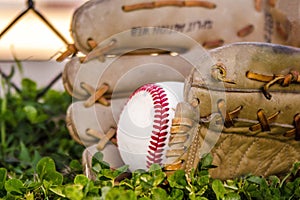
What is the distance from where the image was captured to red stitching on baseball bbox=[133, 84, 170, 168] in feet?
4.94

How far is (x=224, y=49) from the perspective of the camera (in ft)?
4.87

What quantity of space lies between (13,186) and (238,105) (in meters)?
0.47

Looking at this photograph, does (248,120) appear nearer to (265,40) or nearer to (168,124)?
(168,124)

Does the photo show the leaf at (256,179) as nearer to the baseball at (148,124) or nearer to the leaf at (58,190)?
the baseball at (148,124)

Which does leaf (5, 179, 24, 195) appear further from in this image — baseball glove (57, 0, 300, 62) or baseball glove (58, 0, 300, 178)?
baseball glove (57, 0, 300, 62)

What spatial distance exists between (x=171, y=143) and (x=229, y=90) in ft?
0.52

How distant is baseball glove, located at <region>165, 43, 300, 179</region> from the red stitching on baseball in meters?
0.02

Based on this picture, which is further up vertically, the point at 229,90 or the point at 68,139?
the point at 229,90

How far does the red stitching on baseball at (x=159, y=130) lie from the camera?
1505 millimetres

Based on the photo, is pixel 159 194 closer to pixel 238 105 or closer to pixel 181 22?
pixel 238 105

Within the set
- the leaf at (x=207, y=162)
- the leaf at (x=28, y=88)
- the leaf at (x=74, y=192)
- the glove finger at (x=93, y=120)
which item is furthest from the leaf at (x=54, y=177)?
the leaf at (x=28, y=88)

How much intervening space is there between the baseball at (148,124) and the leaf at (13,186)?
0.97ft

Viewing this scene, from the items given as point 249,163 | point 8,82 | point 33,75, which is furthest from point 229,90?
point 33,75

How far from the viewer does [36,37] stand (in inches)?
259
